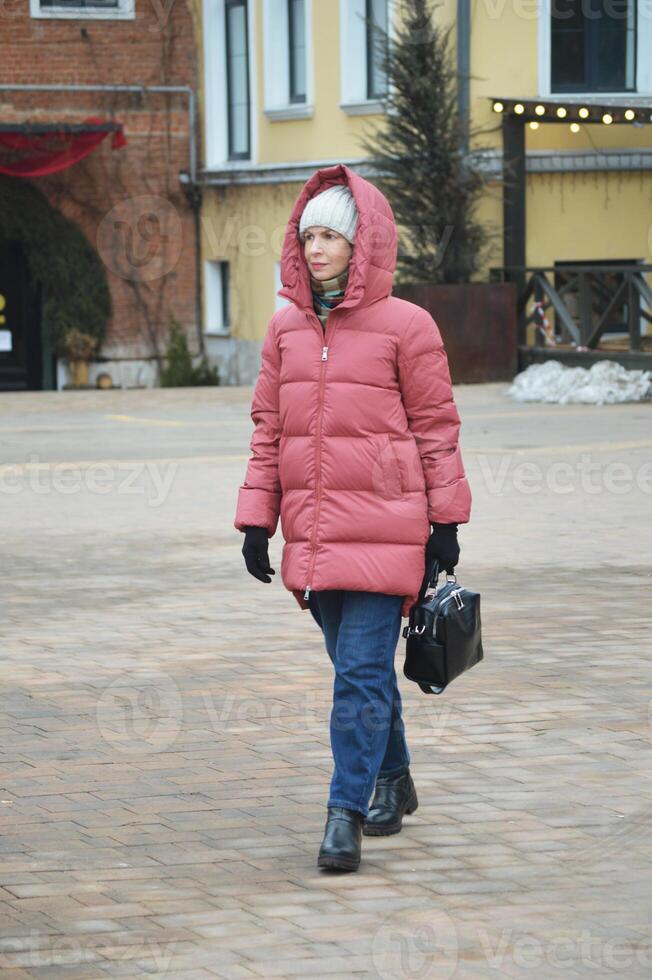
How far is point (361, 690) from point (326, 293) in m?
1.08

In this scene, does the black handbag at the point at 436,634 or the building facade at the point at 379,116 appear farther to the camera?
the building facade at the point at 379,116

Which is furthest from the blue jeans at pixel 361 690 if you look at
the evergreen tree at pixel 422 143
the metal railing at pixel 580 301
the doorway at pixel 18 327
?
the doorway at pixel 18 327

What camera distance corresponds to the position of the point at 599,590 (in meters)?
9.38

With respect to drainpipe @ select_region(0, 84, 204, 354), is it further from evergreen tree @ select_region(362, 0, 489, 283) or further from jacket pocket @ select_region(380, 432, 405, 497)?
jacket pocket @ select_region(380, 432, 405, 497)

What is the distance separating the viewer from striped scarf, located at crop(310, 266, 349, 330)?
516 centimetres

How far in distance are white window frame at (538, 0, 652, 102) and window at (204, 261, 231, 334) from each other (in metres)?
6.25

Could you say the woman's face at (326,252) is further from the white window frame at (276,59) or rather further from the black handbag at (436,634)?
the white window frame at (276,59)

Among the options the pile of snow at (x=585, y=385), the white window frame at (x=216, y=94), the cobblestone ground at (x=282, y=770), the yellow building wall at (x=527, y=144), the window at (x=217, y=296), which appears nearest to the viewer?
the cobblestone ground at (x=282, y=770)

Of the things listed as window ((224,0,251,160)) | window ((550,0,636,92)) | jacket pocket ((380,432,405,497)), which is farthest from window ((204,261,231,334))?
jacket pocket ((380,432,405,497))

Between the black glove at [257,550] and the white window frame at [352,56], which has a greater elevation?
the white window frame at [352,56]

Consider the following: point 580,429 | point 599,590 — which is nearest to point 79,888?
point 599,590

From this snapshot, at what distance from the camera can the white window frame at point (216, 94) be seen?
86.7 feet

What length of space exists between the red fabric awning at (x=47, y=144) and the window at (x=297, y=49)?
241 centimetres

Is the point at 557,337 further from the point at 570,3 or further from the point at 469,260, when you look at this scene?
the point at 570,3
